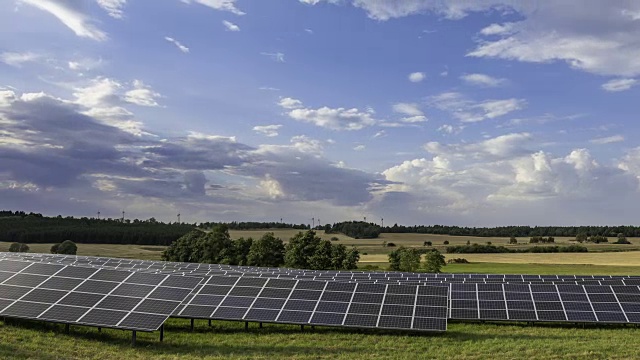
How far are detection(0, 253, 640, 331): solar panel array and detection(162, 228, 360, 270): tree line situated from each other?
37.8 meters

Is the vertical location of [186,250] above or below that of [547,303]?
above

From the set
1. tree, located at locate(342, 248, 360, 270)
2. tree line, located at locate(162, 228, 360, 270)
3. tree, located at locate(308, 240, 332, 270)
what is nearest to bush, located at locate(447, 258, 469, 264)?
tree line, located at locate(162, 228, 360, 270)

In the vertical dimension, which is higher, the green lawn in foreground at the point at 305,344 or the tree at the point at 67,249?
the tree at the point at 67,249

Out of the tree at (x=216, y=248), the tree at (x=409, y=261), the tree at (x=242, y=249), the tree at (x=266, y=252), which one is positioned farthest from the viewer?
the tree at (x=216, y=248)

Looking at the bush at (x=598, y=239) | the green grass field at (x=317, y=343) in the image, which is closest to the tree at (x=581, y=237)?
the bush at (x=598, y=239)

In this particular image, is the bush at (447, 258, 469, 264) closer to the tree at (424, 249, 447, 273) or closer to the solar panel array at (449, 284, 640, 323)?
the tree at (424, 249, 447, 273)

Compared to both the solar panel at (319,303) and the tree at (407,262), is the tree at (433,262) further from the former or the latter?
the solar panel at (319,303)

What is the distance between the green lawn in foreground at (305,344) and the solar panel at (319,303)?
2.36ft

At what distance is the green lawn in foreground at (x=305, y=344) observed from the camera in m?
21.4

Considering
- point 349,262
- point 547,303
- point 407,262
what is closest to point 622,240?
point 407,262

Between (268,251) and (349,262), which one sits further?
(268,251)

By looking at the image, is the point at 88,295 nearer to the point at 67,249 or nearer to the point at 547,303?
the point at 547,303

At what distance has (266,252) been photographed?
248 ft

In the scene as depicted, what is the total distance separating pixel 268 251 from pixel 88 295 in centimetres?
5097
